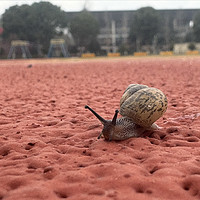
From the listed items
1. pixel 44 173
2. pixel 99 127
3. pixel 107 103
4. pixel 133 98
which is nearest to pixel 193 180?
pixel 44 173

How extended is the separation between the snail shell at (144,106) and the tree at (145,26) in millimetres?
46088

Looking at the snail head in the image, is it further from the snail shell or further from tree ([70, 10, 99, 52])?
tree ([70, 10, 99, 52])

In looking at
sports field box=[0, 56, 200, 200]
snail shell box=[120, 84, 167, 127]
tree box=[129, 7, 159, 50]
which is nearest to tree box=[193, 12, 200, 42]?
tree box=[129, 7, 159, 50]

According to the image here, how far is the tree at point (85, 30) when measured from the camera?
48406 mm

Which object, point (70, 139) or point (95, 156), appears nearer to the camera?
point (95, 156)

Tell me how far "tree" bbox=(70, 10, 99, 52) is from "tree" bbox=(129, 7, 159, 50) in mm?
6397

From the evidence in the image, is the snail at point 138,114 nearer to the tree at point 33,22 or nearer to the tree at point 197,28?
the tree at point 33,22

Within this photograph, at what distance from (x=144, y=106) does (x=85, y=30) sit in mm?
46209

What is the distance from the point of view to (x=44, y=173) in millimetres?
2621

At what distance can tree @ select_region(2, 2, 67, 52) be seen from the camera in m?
47.7

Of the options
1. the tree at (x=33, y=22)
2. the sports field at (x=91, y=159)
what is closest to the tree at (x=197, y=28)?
the tree at (x=33, y=22)

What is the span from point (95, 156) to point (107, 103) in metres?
3.14

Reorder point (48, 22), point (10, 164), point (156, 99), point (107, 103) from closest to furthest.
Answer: point (10, 164) → point (156, 99) → point (107, 103) → point (48, 22)

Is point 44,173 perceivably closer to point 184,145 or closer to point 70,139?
point 70,139
